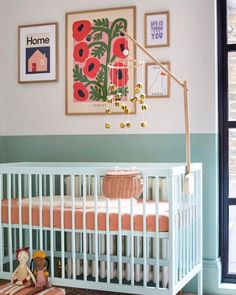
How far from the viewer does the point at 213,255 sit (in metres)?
3.30

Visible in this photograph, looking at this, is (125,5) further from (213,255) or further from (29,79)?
(213,255)

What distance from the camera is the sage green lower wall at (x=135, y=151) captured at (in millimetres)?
3289

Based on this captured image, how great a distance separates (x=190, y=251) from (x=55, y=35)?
1.77 meters

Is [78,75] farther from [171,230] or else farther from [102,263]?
[171,230]

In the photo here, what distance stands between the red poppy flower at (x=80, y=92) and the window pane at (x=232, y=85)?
0.96 m

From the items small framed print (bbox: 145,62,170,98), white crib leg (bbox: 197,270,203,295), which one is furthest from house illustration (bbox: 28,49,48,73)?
white crib leg (bbox: 197,270,203,295)

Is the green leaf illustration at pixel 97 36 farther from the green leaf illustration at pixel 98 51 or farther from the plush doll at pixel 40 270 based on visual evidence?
the plush doll at pixel 40 270

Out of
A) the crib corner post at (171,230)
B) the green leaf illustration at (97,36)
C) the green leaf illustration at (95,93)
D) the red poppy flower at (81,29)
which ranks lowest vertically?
the crib corner post at (171,230)

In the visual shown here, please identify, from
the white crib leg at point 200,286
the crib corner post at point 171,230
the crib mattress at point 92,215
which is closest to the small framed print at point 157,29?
the crib mattress at point 92,215

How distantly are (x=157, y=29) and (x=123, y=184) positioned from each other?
1.26 m

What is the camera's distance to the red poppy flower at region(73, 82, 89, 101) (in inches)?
140

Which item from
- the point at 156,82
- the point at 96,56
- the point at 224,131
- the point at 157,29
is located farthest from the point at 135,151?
the point at 157,29

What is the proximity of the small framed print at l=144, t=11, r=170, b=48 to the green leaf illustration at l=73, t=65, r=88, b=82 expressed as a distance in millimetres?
489

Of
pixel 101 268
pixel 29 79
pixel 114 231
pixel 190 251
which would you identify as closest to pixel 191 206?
pixel 190 251
